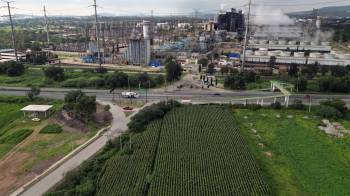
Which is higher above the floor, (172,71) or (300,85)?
(172,71)

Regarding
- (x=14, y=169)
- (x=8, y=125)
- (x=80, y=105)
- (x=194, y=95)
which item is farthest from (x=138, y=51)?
(x=14, y=169)

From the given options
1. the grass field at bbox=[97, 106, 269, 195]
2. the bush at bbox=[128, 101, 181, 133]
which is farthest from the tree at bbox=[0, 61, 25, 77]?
the grass field at bbox=[97, 106, 269, 195]

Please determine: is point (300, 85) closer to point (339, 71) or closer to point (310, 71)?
point (310, 71)

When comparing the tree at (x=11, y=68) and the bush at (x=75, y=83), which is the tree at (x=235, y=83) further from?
the tree at (x=11, y=68)

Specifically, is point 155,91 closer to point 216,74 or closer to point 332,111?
point 216,74

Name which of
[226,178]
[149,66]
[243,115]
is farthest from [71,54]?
[226,178]

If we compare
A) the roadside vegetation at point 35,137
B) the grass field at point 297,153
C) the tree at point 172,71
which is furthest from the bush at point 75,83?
the grass field at point 297,153

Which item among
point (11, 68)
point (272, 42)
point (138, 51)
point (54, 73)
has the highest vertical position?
point (272, 42)
